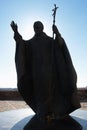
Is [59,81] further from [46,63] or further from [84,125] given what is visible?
[84,125]

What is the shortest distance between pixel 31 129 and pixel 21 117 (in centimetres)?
180

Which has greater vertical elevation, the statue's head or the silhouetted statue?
the statue's head

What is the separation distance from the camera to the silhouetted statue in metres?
6.38

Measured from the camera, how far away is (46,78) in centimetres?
651

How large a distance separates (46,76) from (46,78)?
0.04m

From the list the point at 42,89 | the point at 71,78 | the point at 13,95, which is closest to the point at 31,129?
the point at 42,89

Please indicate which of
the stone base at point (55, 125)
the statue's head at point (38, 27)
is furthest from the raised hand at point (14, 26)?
the stone base at point (55, 125)

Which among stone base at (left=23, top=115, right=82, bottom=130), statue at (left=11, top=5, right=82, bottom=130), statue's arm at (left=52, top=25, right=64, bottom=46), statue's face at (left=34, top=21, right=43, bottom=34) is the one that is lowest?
Result: stone base at (left=23, top=115, right=82, bottom=130)

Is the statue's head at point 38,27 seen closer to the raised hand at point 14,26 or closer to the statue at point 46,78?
the statue at point 46,78

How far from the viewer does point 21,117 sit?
7969mm

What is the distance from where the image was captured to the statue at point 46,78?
6344 millimetres

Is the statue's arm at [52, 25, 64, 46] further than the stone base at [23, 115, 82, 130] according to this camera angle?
Yes

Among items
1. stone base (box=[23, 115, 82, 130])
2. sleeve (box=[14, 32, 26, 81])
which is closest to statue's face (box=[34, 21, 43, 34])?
sleeve (box=[14, 32, 26, 81])

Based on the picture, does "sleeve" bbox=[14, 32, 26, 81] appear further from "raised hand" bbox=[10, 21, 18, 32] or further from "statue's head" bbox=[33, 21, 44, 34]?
"statue's head" bbox=[33, 21, 44, 34]
